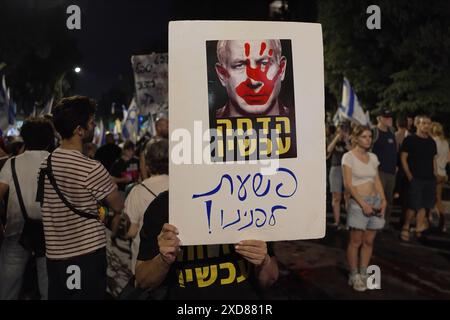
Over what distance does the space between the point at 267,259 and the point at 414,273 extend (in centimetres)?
495

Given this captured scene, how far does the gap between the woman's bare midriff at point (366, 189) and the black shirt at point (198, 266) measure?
376 cm

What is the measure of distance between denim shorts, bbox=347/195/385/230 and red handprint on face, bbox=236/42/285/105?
4068 millimetres

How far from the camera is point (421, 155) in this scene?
27.3 ft

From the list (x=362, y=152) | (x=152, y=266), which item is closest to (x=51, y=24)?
(x=362, y=152)

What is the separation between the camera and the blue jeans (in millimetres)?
4152

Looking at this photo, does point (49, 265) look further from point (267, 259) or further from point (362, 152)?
point (362, 152)

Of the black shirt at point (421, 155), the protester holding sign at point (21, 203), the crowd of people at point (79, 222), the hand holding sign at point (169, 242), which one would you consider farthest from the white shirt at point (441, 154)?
the hand holding sign at point (169, 242)

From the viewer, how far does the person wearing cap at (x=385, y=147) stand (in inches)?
324

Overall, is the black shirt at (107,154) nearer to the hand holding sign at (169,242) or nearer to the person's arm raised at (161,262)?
the person's arm raised at (161,262)

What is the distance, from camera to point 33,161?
4.08m

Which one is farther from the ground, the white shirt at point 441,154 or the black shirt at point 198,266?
the white shirt at point 441,154

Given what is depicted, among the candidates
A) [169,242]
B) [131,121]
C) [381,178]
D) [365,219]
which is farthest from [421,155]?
[131,121]

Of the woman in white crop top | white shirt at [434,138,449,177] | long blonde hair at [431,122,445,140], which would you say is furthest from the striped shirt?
long blonde hair at [431,122,445,140]

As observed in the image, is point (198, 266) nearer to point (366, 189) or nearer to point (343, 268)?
point (366, 189)
